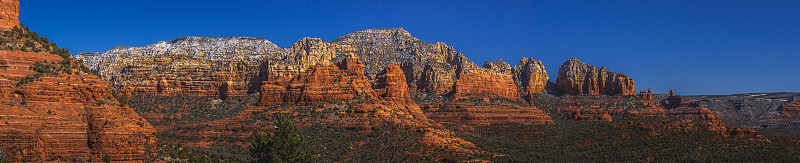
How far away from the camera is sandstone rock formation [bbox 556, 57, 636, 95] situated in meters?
171

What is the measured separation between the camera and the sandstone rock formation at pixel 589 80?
171 m

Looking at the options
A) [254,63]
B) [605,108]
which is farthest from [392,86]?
[605,108]

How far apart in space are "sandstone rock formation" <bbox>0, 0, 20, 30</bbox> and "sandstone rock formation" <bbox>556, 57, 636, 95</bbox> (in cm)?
15119

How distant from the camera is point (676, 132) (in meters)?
104

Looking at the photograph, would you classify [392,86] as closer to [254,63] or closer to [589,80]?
[254,63]

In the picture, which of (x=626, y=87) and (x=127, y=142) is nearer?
(x=127, y=142)

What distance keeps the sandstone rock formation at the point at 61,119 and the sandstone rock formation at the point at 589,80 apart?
147m

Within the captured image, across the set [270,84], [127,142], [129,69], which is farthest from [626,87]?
[127,142]

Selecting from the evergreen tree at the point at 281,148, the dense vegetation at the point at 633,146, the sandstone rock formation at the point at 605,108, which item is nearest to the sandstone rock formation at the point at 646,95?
the sandstone rock formation at the point at 605,108

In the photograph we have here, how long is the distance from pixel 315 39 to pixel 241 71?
3289 cm

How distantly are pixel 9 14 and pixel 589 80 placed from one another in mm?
154678

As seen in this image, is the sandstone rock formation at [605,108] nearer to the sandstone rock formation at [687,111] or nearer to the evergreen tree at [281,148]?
the sandstone rock formation at [687,111]

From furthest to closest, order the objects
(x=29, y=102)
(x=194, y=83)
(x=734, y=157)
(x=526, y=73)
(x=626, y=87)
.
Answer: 1. (x=526, y=73)
2. (x=626, y=87)
3. (x=194, y=83)
4. (x=734, y=157)
5. (x=29, y=102)

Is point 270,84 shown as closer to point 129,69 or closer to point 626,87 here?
point 129,69
